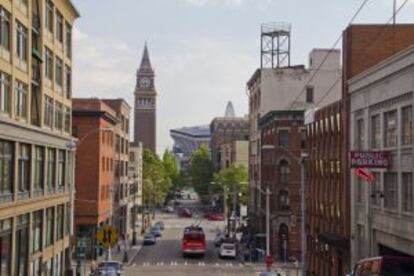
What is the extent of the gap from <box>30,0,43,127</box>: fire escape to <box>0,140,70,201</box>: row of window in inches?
83.4

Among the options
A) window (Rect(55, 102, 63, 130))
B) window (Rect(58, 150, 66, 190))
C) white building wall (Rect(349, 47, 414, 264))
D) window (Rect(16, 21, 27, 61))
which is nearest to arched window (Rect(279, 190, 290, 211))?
A: window (Rect(58, 150, 66, 190))

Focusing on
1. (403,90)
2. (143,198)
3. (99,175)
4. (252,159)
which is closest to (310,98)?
(252,159)

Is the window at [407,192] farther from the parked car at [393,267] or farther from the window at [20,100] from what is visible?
the window at [20,100]

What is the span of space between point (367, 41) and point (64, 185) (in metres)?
25.2

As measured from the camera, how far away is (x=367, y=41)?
47.1 metres

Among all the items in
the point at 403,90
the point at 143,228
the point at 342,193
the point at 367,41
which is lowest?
the point at 143,228

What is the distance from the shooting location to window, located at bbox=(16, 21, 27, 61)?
43.4 metres

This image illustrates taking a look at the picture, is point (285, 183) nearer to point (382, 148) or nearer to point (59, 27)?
point (59, 27)

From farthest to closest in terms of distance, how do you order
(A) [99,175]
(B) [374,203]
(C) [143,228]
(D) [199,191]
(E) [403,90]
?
(D) [199,191] < (C) [143,228] < (A) [99,175] < (B) [374,203] < (E) [403,90]

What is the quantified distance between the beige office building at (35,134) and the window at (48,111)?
0.09ft

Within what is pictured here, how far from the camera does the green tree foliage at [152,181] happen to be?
5669 inches

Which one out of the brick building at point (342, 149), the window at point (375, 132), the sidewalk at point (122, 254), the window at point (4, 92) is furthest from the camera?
the sidewalk at point (122, 254)

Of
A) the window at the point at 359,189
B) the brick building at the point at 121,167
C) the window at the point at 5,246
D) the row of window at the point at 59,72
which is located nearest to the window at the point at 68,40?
the row of window at the point at 59,72

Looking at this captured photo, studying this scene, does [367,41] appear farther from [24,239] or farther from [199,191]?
[199,191]
